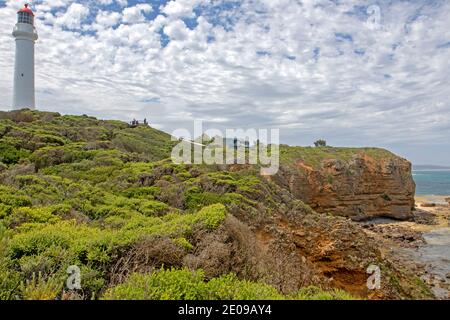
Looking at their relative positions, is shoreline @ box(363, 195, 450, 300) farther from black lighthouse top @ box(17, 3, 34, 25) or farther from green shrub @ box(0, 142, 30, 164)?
black lighthouse top @ box(17, 3, 34, 25)

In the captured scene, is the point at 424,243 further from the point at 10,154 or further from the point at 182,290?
the point at 182,290

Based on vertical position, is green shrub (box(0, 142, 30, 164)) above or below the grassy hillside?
above

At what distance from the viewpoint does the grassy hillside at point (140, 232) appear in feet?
14.4

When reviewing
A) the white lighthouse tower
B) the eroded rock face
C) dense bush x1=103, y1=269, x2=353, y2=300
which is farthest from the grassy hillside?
the eroded rock face

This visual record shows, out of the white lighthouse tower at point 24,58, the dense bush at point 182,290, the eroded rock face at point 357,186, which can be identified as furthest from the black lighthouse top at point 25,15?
the dense bush at point 182,290

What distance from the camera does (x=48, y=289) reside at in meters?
3.86

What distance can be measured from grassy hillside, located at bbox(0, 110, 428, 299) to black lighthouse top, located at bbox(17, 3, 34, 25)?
2115cm

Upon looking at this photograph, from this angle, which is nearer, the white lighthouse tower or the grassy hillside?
the grassy hillside

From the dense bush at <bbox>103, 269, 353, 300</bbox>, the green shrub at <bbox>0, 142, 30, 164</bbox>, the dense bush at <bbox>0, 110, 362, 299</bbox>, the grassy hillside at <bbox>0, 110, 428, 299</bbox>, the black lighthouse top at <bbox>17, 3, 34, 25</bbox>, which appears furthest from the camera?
the black lighthouse top at <bbox>17, 3, 34, 25</bbox>

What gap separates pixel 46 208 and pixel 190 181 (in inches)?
226

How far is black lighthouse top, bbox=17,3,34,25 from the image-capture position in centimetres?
3112
